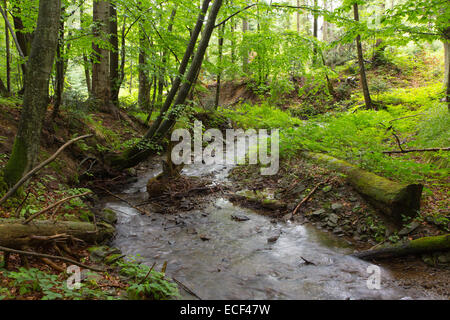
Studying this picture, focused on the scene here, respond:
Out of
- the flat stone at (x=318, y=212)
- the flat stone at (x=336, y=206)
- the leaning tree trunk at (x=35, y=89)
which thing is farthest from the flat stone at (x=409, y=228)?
the leaning tree trunk at (x=35, y=89)

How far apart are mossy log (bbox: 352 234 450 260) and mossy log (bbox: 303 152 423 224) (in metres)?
0.62

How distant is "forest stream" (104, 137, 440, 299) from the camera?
3693mm

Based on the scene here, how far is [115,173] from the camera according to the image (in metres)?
8.40

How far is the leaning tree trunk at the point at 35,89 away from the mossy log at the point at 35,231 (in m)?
1.20

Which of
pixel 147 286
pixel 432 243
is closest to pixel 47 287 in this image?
pixel 147 286

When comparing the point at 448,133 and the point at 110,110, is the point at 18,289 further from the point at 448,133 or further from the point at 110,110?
the point at 110,110

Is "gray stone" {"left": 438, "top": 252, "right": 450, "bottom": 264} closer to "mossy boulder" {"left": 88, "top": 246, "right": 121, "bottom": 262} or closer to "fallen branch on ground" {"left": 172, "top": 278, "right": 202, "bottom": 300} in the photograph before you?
"fallen branch on ground" {"left": 172, "top": 278, "right": 202, "bottom": 300}

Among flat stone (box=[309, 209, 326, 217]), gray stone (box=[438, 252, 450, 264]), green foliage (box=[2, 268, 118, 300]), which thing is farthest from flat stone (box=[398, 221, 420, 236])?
green foliage (box=[2, 268, 118, 300])

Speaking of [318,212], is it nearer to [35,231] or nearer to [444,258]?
[444,258]

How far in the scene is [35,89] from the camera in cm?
409

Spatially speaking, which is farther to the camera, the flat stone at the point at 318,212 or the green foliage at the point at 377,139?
the flat stone at the point at 318,212

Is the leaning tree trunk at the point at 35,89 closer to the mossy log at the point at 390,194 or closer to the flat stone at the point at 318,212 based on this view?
the flat stone at the point at 318,212

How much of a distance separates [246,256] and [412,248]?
109 inches

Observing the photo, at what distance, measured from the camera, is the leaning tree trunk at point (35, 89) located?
157 inches
